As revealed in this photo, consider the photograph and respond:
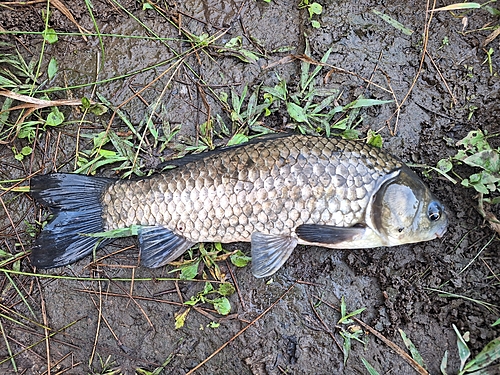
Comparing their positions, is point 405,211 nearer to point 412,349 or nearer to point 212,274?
point 412,349

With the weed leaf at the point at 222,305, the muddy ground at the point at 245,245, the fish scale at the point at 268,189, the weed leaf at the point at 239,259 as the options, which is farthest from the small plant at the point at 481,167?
the weed leaf at the point at 222,305

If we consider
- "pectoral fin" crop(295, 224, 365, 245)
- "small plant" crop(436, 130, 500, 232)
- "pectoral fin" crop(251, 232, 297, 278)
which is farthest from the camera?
"small plant" crop(436, 130, 500, 232)

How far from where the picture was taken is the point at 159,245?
9.83 ft

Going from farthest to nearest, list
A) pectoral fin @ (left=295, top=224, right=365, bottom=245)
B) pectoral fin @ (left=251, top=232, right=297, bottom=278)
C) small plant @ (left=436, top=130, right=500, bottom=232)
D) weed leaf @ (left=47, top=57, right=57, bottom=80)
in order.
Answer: weed leaf @ (left=47, top=57, right=57, bottom=80) < small plant @ (left=436, top=130, right=500, bottom=232) < pectoral fin @ (left=251, top=232, right=297, bottom=278) < pectoral fin @ (left=295, top=224, right=365, bottom=245)

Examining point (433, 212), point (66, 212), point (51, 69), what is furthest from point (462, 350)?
point (51, 69)

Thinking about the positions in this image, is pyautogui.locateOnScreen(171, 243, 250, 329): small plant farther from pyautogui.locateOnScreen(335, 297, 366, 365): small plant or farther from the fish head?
the fish head

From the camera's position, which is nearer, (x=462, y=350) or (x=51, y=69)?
(x=462, y=350)

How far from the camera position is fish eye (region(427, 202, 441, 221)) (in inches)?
113

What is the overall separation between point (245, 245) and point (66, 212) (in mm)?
1259

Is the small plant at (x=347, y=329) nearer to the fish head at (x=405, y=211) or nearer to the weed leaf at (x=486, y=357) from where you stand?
the fish head at (x=405, y=211)

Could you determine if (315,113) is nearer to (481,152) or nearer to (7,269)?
(481,152)

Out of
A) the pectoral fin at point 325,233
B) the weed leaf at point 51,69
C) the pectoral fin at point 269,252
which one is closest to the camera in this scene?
the pectoral fin at point 325,233

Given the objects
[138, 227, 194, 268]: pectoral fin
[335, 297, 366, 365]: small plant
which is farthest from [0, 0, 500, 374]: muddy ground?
[138, 227, 194, 268]: pectoral fin

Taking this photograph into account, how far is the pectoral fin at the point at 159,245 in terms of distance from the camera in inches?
117
